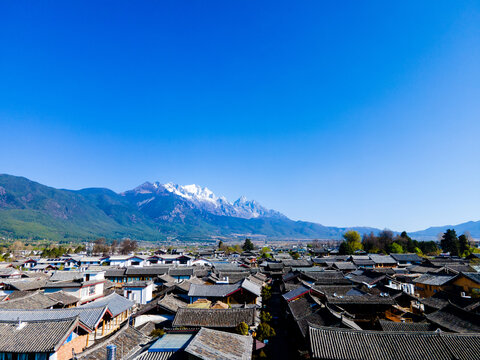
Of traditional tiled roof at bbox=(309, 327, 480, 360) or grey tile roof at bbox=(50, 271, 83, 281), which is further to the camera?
grey tile roof at bbox=(50, 271, 83, 281)

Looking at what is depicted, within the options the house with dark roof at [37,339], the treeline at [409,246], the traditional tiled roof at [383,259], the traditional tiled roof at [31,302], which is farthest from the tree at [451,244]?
the house with dark roof at [37,339]

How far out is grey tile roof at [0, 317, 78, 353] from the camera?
583 inches

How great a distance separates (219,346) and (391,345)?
30.6ft

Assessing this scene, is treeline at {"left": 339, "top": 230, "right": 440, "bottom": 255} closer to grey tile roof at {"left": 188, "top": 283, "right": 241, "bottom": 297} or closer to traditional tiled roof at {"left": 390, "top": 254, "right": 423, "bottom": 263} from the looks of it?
traditional tiled roof at {"left": 390, "top": 254, "right": 423, "bottom": 263}

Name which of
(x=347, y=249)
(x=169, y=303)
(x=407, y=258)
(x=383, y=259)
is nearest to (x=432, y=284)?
(x=169, y=303)

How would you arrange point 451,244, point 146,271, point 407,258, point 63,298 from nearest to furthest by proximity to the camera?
point 63,298
point 146,271
point 407,258
point 451,244

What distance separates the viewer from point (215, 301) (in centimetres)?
3153

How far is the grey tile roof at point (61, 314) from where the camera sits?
19359 millimetres

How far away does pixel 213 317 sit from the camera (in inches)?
882

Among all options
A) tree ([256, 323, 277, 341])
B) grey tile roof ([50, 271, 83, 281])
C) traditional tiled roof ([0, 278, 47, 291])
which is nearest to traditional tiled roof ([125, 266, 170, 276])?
grey tile roof ([50, 271, 83, 281])

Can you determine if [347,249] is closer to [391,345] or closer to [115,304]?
[115,304]

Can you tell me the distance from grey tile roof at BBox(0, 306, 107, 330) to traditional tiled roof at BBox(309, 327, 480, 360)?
1477 cm

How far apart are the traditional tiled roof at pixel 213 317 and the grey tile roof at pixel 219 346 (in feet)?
19.5

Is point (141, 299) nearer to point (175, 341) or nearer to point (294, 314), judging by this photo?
point (294, 314)
